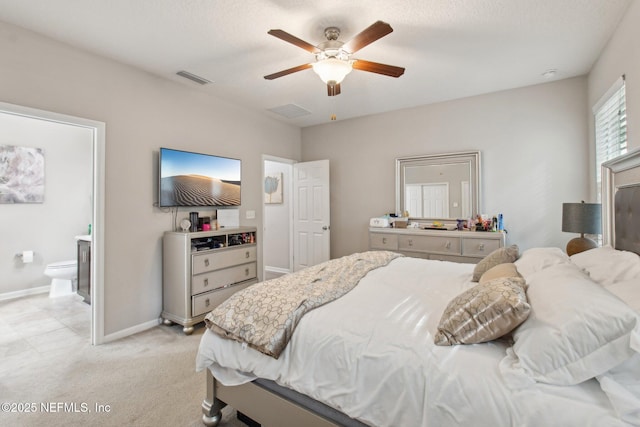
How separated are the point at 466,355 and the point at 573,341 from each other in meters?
0.34

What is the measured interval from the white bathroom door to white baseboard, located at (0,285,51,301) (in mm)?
3572

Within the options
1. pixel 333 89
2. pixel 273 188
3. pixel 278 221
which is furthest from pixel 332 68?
pixel 278 221

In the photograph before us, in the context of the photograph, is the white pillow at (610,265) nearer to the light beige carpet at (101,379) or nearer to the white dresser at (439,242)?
the white dresser at (439,242)

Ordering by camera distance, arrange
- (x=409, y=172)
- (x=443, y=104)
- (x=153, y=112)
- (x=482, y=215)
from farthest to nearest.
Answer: (x=409, y=172)
(x=443, y=104)
(x=482, y=215)
(x=153, y=112)

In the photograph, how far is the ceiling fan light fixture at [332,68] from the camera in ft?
7.34

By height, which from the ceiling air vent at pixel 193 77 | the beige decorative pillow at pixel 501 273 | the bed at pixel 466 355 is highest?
the ceiling air vent at pixel 193 77

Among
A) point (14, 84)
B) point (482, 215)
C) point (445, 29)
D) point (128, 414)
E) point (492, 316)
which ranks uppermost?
point (445, 29)

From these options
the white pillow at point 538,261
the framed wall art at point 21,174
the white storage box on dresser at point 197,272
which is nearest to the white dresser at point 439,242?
the white pillow at point 538,261

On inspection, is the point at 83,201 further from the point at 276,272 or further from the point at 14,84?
the point at 276,272

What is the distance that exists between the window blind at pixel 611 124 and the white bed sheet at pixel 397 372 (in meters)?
2.05

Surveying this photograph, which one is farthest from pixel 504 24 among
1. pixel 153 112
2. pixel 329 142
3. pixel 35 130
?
pixel 35 130

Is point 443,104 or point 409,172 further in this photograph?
point 409,172

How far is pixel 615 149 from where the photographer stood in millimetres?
2521

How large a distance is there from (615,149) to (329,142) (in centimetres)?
340
